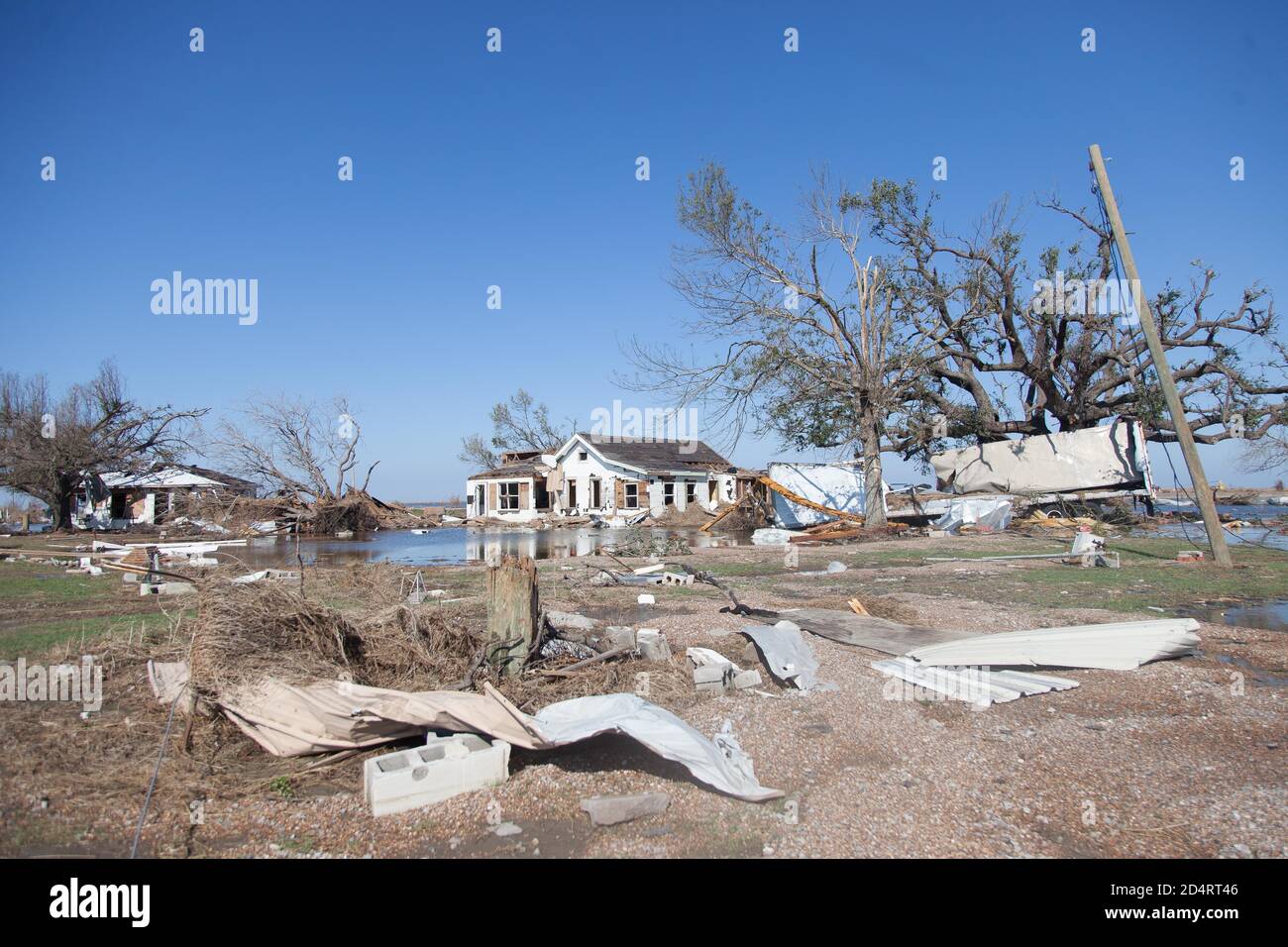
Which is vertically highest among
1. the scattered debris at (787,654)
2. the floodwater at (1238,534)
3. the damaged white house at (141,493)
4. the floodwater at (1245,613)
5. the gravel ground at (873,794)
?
the damaged white house at (141,493)

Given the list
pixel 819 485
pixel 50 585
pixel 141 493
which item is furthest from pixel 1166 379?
pixel 141 493

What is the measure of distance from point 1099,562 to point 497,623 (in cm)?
1322

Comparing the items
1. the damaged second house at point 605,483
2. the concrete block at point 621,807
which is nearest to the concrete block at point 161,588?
the concrete block at point 621,807

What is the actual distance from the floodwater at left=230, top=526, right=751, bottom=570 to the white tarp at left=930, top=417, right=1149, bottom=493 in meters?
9.72

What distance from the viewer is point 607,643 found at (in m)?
7.56

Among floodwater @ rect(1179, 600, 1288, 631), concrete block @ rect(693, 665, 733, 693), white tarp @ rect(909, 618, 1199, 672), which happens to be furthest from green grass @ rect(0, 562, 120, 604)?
floodwater @ rect(1179, 600, 1288, 631)

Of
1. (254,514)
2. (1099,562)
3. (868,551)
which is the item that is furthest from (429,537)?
(1099,562)

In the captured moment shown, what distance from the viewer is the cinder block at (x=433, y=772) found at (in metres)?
4.09

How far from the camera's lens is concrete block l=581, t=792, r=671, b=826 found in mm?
3996

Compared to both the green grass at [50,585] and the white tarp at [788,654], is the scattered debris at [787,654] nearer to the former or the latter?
the white tarp at [788,654]

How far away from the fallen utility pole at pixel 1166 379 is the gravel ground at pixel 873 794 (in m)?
8.75

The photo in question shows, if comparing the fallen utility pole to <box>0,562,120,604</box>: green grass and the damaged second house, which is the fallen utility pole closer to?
<box>0,562,120,604</box>: green grass

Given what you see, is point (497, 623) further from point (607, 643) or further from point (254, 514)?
point (254, 514)

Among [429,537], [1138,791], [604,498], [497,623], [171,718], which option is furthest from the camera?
[604,498]
